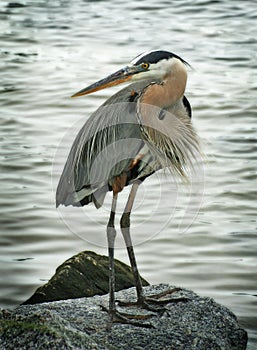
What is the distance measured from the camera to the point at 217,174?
1006 cm

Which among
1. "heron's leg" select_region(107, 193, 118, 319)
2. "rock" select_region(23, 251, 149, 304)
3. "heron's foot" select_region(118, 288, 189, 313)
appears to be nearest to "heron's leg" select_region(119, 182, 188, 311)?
"heron's foot" select_region(118, 288, 189, 313)

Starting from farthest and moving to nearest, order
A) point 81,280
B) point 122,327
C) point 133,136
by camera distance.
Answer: point 81,280 < point 133,136 < point 122,327

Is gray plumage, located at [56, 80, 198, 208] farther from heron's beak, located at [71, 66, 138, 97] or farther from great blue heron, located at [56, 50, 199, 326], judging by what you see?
heron's beak, located at [71, 66, 138, 97]

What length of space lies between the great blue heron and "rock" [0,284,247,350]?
0.18 m

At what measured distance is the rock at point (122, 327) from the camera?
4.55 meters

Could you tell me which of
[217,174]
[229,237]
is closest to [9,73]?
[217,174]

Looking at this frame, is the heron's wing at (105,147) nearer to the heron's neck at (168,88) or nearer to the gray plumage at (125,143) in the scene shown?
the gray plumage at (125,143)

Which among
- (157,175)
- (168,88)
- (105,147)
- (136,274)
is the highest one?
(168,88)

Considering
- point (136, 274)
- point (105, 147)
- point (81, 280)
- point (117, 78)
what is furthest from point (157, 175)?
point (117, 78)

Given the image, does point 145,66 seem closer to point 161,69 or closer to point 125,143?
point 161,69

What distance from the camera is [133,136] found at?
5465 millimetres

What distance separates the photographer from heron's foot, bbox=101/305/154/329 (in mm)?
5266

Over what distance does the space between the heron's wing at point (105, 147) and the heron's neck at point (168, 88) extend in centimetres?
12

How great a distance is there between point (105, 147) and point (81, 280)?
40.7 inches
